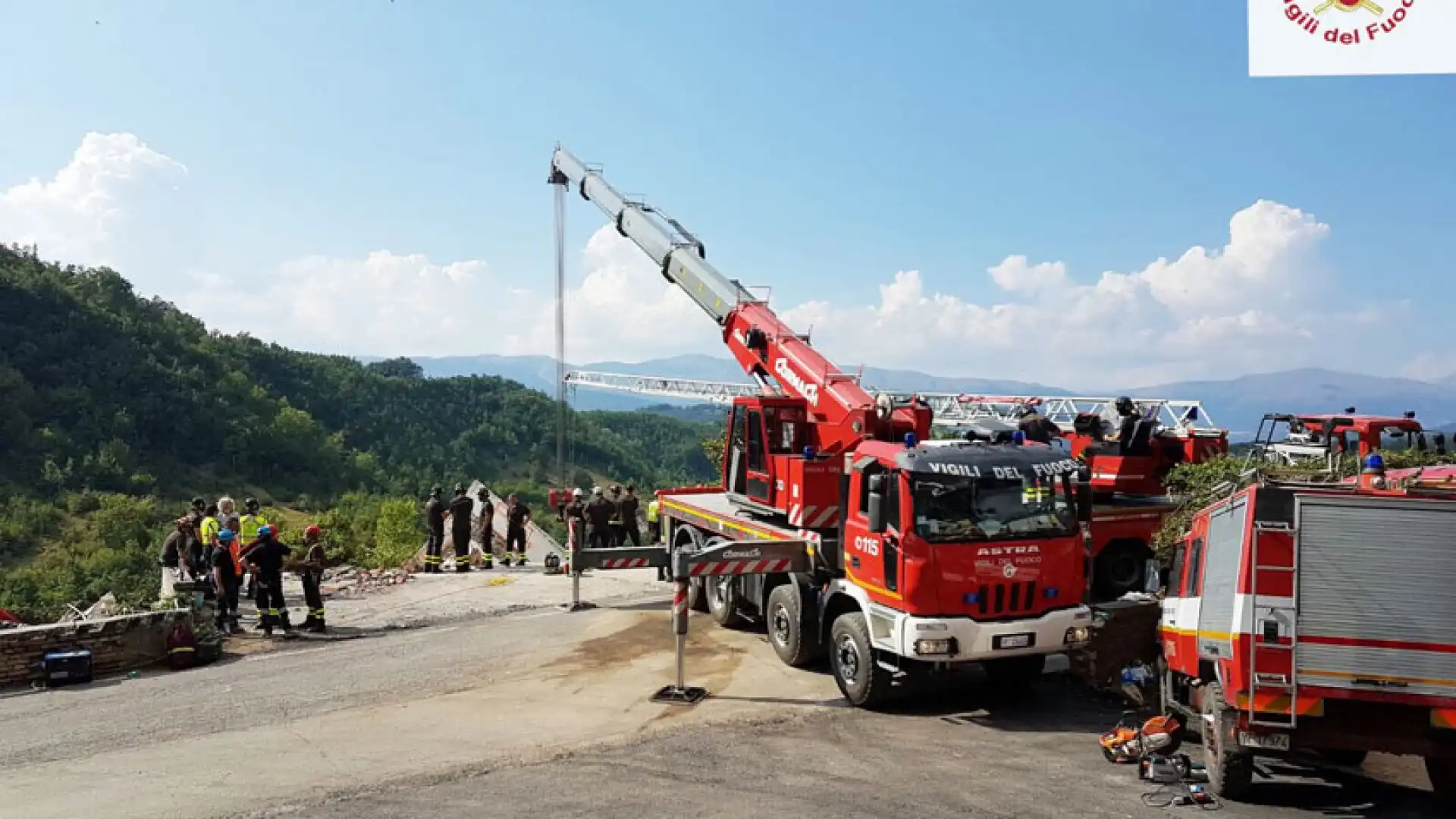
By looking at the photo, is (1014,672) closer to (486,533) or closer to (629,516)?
(629,516)

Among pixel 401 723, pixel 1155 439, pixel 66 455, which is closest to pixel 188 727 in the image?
pixel 401 723

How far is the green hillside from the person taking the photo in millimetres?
30297

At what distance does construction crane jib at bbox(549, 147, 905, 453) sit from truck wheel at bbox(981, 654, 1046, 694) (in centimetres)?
307

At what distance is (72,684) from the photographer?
11.5 meters

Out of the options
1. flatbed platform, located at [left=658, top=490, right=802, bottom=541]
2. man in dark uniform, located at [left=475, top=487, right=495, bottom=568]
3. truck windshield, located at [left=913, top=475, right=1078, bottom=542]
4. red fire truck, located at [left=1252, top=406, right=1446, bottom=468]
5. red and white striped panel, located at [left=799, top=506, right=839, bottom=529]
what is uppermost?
red fire truck, located at [left=1252, top=406, right=1446, bottom=468]

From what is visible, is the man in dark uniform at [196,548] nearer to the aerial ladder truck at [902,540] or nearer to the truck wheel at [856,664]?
the aerial ladder truck at [902,540]

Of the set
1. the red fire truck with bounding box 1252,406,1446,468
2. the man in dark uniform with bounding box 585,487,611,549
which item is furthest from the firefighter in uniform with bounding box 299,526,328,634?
the red fire truck with bounding box 1252,406,1446,468

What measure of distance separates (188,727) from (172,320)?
2080 inches

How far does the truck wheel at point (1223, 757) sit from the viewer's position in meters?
6.76

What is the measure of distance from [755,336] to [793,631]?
4.87 metres

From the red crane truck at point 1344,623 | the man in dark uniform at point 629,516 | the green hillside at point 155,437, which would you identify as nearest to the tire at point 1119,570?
the red crane truck at point 1344,623

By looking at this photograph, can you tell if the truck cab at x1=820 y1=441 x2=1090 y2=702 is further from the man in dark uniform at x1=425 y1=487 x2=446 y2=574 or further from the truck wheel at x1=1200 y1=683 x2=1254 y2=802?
the man in dark uniform at x1=425 y1=487 x2=446 y2=574

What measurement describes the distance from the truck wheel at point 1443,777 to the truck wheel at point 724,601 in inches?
319

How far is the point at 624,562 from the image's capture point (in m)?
13.7
